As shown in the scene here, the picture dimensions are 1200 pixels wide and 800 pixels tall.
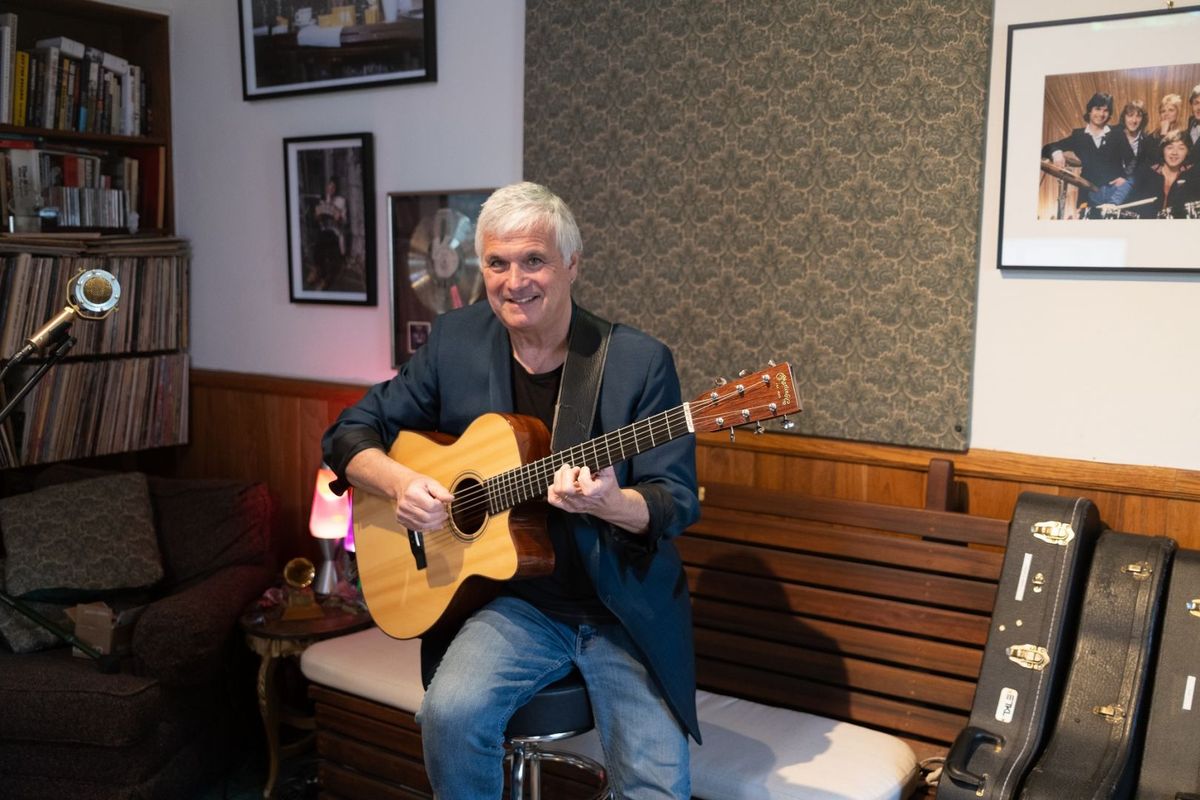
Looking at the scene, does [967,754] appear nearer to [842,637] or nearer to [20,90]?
[842,637]

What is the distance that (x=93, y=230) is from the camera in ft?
12.6

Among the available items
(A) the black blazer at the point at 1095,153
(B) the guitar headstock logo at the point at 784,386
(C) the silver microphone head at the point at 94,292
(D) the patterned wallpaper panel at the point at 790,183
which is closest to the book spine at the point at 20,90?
(D) the patterned wallpaper panel at the point at 790,183

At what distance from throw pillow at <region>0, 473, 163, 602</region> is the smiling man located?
1393 mm

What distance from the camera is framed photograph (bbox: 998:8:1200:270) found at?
2322 mm

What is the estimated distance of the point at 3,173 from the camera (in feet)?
11.8

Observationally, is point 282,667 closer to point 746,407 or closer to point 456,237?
point 456,237

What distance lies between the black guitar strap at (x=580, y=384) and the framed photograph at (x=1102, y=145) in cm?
99

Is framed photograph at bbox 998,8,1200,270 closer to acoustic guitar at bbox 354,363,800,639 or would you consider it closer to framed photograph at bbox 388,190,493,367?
acoustic guitar at bbox 354,363,800,639

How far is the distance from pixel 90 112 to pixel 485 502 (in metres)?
2.55

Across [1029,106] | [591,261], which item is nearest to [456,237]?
[591,261]

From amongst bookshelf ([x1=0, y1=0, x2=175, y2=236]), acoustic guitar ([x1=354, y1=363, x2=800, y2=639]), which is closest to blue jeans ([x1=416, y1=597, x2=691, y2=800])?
acoustic guitar ([x1=354, y1=363, x2=800, y2=639])

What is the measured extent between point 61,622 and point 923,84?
2.62m

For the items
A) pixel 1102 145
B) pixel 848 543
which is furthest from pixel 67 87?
pixel 1102 145

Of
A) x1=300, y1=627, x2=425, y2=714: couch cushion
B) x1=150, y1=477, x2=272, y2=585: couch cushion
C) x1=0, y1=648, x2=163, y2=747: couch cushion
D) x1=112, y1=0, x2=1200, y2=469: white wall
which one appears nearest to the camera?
x1=112, y1=0, x2=1200, y2=469: white wall
